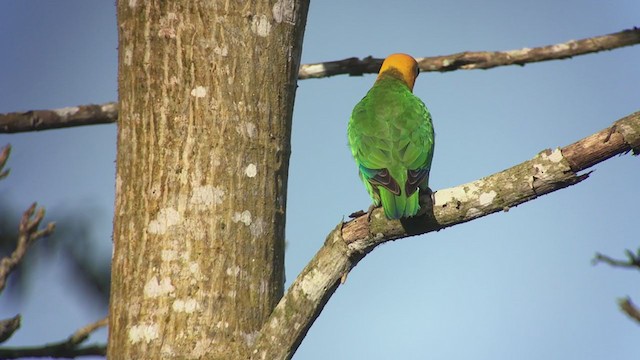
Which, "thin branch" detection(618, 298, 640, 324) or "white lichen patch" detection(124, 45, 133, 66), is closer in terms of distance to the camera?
"thin branch" detection(618, 298, 640, 324)

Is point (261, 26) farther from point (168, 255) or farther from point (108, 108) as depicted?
point (108, 108)

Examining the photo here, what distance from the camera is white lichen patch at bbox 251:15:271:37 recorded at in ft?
12.6

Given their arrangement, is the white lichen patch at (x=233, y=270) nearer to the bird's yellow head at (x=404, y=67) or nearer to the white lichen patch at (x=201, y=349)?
the white lichen patch at (x=201, y=349)

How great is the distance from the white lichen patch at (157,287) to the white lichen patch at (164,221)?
22 centimetres

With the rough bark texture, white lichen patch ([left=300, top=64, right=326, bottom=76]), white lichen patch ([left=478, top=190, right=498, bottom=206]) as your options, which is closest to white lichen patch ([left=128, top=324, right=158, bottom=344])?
the rough bark texture

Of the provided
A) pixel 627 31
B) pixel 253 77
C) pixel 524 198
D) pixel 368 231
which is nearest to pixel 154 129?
pixel 253 77

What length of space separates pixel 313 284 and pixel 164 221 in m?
0.80

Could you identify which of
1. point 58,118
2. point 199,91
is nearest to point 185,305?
point 199,91

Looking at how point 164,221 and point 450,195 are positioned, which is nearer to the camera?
point 450,195

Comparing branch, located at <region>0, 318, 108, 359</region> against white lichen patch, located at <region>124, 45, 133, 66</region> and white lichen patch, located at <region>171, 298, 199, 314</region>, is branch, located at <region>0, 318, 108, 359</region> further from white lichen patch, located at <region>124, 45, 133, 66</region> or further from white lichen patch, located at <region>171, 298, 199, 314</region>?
white lichen patch, located at <region>124, 45, 133, 66</region>

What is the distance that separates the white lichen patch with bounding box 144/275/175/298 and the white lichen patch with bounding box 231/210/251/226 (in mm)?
429

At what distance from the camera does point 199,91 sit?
147 inches

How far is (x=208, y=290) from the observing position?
3.57 meters

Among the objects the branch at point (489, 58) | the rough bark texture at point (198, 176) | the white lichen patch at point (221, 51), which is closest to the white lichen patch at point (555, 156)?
the rough bark texture at point (198, 176)
